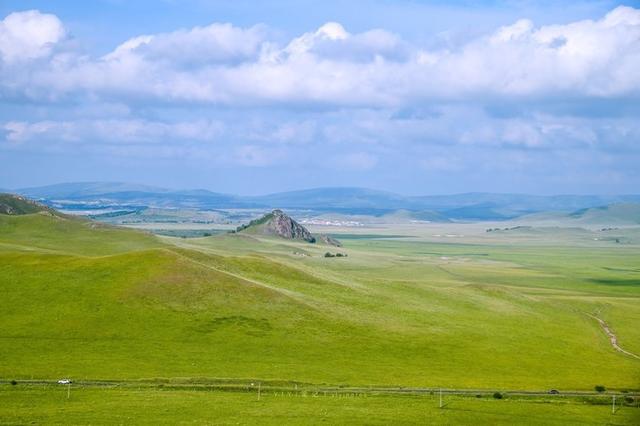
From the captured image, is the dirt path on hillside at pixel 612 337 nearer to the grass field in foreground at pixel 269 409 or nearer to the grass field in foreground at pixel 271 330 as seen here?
the grass field in foreground at pixel 271 330

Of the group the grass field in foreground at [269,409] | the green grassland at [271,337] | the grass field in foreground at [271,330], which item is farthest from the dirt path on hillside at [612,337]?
the grass field in foreground at [269,409]

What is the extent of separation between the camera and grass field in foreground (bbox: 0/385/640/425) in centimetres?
4909

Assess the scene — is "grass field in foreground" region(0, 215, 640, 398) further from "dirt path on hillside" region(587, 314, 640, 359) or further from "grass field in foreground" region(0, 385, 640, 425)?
"grass field in foreground" region(0, 385, 640, 425)

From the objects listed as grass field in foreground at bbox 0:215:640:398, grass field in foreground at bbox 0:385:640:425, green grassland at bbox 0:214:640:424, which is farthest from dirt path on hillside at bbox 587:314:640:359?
grass field in foreground at bbox 0:385:640:425

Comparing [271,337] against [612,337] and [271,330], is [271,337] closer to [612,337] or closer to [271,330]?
[271,330]

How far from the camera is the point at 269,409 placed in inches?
2099

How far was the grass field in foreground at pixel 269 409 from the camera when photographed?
49094mm

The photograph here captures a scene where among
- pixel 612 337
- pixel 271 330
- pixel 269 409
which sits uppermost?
pixel 271 330

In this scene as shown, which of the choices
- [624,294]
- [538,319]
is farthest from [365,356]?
[624,294]

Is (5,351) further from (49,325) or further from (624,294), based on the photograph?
(624,294)

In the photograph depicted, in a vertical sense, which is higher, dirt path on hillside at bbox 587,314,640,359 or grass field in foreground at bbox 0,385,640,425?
grass field in foreground at bbox 0,385,640,425

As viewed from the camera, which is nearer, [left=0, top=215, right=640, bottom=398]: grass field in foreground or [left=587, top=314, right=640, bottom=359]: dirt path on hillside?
[left=0, top=215, right=640, bottom=398]: grass field in foreground

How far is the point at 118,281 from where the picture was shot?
95.1 metres

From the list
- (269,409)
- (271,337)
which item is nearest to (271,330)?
(271,337)
